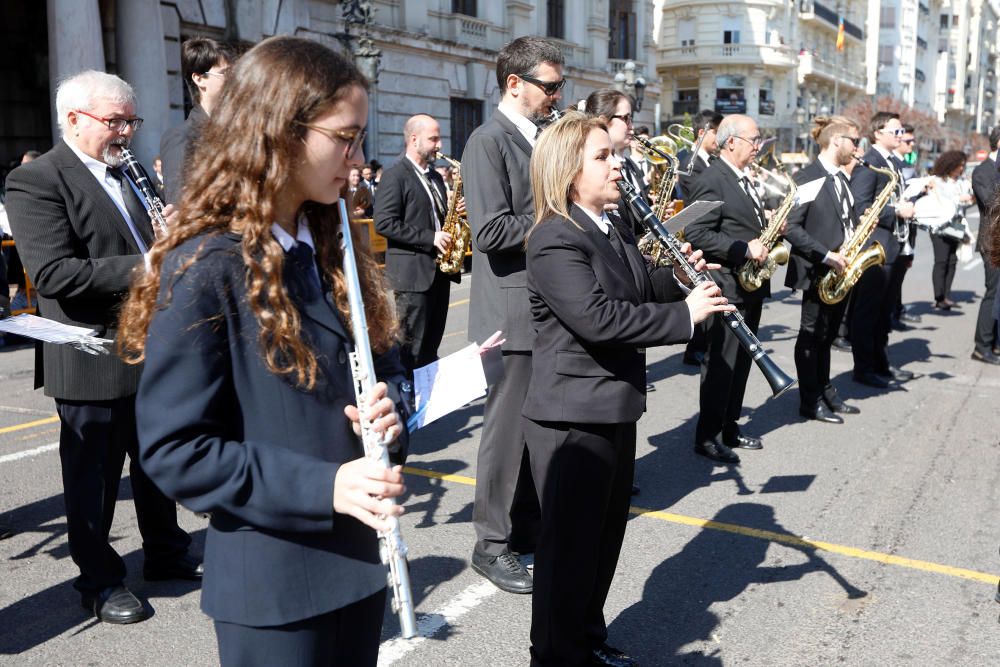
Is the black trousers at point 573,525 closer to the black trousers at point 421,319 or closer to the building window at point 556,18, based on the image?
the black trousers at point 421,319

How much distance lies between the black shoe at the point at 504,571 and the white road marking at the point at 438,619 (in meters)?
0.04

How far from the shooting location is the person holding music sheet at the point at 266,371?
163 cm

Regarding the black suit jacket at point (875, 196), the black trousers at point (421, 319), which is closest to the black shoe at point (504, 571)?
the black trousers at point (421, 319)

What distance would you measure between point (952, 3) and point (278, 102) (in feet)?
354

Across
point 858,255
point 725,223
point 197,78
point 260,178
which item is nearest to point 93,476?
point 197,78

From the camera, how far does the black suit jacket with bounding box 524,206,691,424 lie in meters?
2.97

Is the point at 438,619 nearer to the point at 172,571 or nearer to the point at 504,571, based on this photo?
the point at 504,571

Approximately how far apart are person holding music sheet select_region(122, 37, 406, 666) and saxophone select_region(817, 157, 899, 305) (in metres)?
5.58

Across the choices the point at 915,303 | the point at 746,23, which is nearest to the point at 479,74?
the point at 915,303

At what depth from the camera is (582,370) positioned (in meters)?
3.08

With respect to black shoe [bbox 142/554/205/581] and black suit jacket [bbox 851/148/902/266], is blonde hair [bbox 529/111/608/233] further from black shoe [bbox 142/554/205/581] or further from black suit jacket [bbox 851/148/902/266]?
black suit jacket [bbox 851/148/902/266]

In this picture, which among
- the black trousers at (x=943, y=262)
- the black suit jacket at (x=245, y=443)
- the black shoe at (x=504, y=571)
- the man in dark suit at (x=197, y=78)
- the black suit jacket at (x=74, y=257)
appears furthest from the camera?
the black trousers at (x=943, y=262)

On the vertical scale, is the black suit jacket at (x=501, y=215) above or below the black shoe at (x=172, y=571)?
above

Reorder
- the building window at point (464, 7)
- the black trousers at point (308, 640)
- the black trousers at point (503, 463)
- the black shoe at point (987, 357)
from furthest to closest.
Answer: the building window at point (464, 7)
the black shoe at point (987, 357)
the black trousers at point (503, 463)
the black trousers at point (308, 640)
